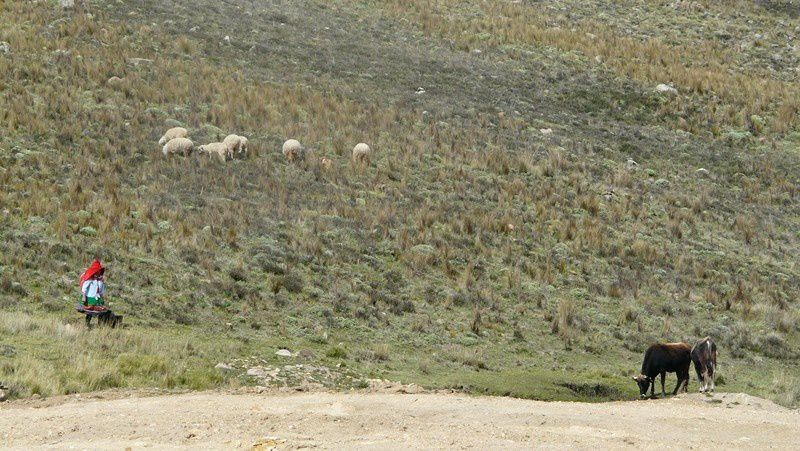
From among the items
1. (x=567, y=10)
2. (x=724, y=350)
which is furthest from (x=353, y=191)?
(x=567, y=10)

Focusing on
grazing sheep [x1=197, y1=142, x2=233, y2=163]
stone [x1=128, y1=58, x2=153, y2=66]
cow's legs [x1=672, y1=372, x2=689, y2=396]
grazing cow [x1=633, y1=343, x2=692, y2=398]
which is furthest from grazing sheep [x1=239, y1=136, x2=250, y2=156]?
cow's legs [x1=672, y1=372, x2=689, y2=396]

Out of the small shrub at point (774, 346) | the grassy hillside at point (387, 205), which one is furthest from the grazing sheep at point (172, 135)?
the small shrub at point (774, 346)

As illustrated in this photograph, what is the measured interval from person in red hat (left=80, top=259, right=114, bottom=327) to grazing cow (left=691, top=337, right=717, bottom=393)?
11.8 m

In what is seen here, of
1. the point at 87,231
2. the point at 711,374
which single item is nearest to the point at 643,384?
the point at 711,374

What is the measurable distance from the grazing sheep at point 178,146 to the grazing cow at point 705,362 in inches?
746

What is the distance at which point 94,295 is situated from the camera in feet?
59.8

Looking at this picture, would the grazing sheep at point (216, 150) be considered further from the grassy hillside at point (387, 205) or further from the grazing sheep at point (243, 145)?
the grassy hillside at point (387, 205)

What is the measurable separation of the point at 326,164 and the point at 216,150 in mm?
3853

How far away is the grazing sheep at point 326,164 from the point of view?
31.9 meters

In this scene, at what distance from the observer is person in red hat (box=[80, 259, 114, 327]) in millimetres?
18062

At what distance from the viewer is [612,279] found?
2670 centimetres

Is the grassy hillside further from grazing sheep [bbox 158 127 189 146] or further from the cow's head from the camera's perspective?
grazing sheep [bbox 158 127 189 146]

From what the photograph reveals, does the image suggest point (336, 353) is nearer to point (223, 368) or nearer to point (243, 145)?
point (223, 368)

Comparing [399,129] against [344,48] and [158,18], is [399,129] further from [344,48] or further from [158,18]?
[158,18]
